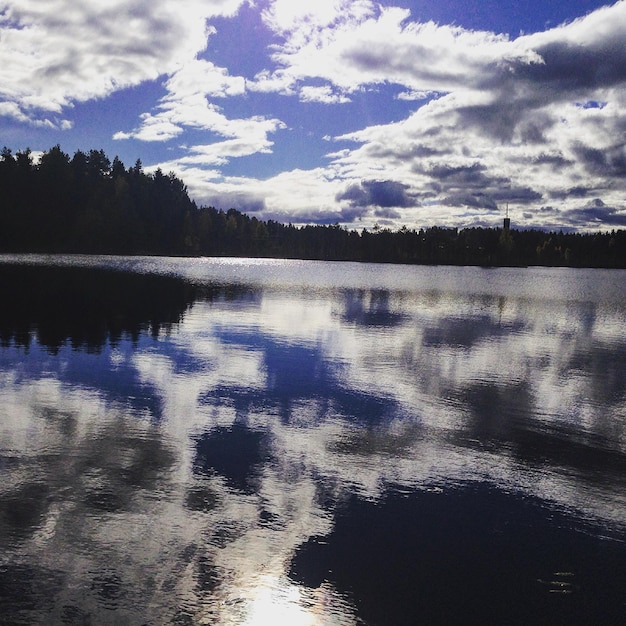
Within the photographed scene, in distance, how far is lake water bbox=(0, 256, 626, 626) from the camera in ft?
25.1

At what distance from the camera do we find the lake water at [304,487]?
7.66 meters

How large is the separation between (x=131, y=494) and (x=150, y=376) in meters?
9.93

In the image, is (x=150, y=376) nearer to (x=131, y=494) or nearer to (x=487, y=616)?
(x=131, y=494)

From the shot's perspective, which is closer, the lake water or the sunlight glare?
the sunlight glare

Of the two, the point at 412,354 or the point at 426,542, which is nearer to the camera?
the point at 426,542

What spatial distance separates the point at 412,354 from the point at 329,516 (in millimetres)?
17577

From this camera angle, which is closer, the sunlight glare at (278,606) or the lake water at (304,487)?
the sunlight glare at (278,606)

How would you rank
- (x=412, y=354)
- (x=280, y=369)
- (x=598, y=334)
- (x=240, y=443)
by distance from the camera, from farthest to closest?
(x=598, y=334)
(x=412, y=354)
(x=280, y=369)
(x=240, y=443)

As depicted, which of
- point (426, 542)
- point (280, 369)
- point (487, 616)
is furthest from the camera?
point (280, 369)

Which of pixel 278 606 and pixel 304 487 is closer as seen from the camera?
pixel 278 606

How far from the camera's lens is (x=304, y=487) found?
11.2 metres

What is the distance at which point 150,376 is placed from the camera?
65.9 feet

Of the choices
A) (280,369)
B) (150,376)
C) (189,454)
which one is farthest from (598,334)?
(189,454)

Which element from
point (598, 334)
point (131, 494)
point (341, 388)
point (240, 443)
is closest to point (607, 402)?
point (341, 388)
